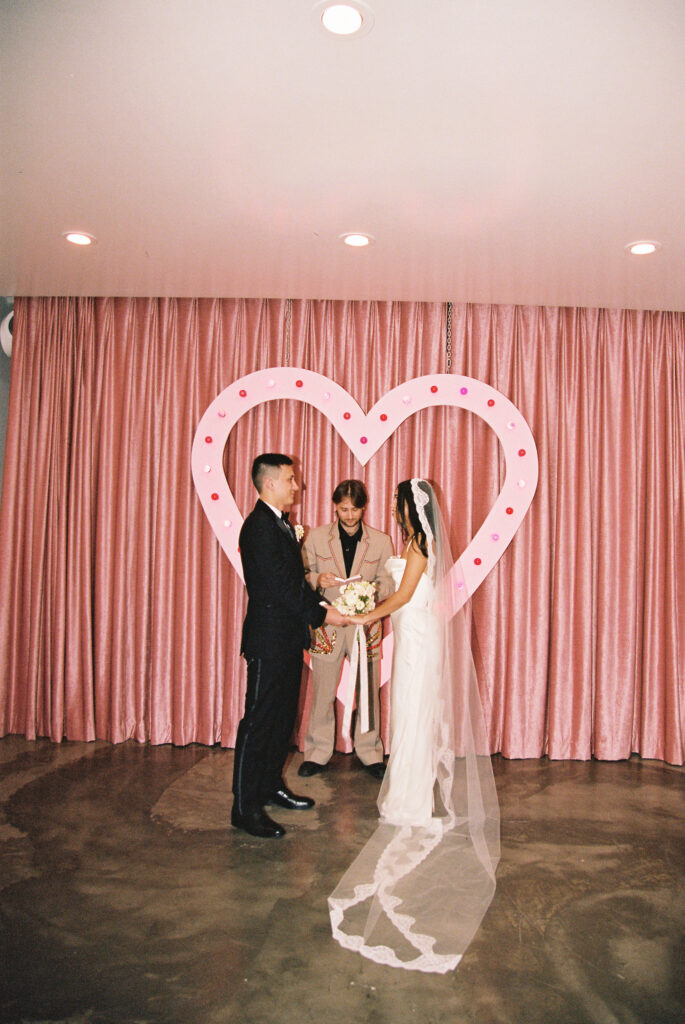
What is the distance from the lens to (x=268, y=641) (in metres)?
3.55

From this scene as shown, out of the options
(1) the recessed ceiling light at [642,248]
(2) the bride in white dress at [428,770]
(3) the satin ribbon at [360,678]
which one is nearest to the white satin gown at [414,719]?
(2) the bride in white dress at [428,770]

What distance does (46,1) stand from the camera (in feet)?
6.70

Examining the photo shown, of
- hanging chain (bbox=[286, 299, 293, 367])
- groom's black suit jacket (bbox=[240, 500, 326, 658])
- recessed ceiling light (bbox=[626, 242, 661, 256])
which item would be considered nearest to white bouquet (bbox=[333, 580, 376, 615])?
groom's black suit jacket (bbox=[240, 500, 326, 658])

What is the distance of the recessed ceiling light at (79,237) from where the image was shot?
3.73 m

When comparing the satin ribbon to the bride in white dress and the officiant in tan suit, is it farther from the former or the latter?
the bride in white dress

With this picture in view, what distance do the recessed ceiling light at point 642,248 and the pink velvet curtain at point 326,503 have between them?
1.11m

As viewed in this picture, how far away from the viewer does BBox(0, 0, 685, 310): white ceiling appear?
84.0 inches

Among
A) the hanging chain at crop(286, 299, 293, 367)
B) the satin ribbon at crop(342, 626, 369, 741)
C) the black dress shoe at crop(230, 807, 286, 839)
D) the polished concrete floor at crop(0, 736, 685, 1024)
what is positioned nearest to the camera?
the polished concrete floor at crop(0, 736, 685, 1024)

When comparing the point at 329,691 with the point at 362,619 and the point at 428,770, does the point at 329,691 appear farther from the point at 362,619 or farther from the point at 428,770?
the point at 428,770

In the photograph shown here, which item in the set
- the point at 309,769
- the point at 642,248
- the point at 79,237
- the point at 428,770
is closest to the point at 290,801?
the point at 309,769

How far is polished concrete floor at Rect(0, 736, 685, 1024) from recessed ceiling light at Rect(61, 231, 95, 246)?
9.45ft

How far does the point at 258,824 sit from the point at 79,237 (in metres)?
3.00

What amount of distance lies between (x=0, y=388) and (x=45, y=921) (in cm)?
374

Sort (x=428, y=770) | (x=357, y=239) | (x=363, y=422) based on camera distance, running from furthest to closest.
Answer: (x=363, y=422), (x=357, y=239), (x=428, y=770)
